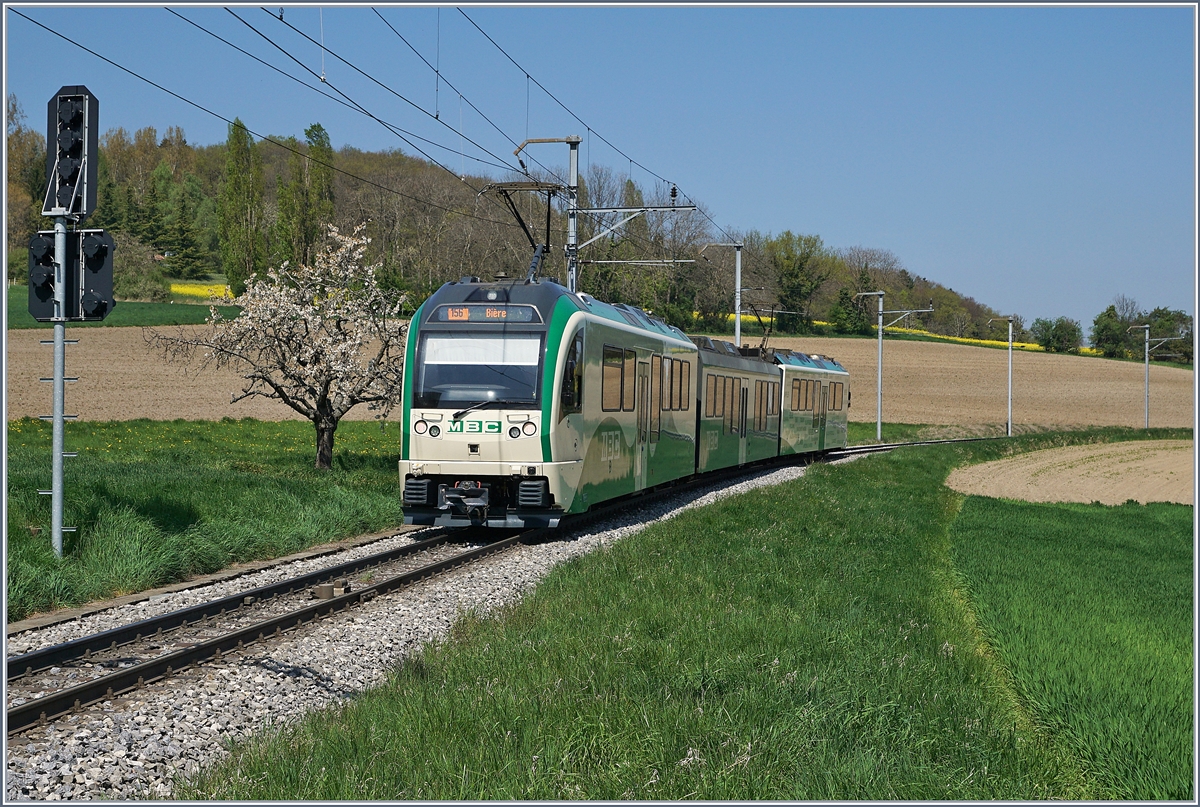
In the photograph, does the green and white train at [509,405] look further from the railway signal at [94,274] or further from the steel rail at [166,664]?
the railway signal at [94,274]

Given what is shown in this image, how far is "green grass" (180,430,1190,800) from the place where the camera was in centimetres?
490

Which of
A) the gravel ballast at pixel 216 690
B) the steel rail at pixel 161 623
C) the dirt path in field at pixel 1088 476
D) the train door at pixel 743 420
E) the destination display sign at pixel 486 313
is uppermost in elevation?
the destination display sign at pixel 486 313

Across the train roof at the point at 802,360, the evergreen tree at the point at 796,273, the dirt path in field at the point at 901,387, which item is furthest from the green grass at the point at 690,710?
the evergreen tree at the point at 796,273

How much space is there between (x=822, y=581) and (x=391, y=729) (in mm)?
5957

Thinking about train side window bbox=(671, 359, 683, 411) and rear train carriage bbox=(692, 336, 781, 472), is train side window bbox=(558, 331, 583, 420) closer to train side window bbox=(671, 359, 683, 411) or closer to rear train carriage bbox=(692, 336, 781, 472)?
train side window bbox=(671, 359, 683, 411)

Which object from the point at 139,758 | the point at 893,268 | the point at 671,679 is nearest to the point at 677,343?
the point at 671,679

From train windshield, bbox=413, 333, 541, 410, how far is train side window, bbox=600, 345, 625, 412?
69.2 inches

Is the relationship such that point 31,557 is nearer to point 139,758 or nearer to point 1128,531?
point 139,758

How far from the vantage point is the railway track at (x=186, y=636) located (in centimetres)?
693

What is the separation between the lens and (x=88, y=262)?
1125 cm

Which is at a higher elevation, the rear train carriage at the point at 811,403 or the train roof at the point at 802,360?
the train roof at the point at 802,360

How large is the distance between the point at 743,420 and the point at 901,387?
5122 cm

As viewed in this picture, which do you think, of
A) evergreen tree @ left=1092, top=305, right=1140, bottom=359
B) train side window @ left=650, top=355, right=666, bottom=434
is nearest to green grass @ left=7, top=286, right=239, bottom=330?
train side window @ left=650, top=355, right=666, bottom=434

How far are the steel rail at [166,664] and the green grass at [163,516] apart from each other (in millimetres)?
2478
